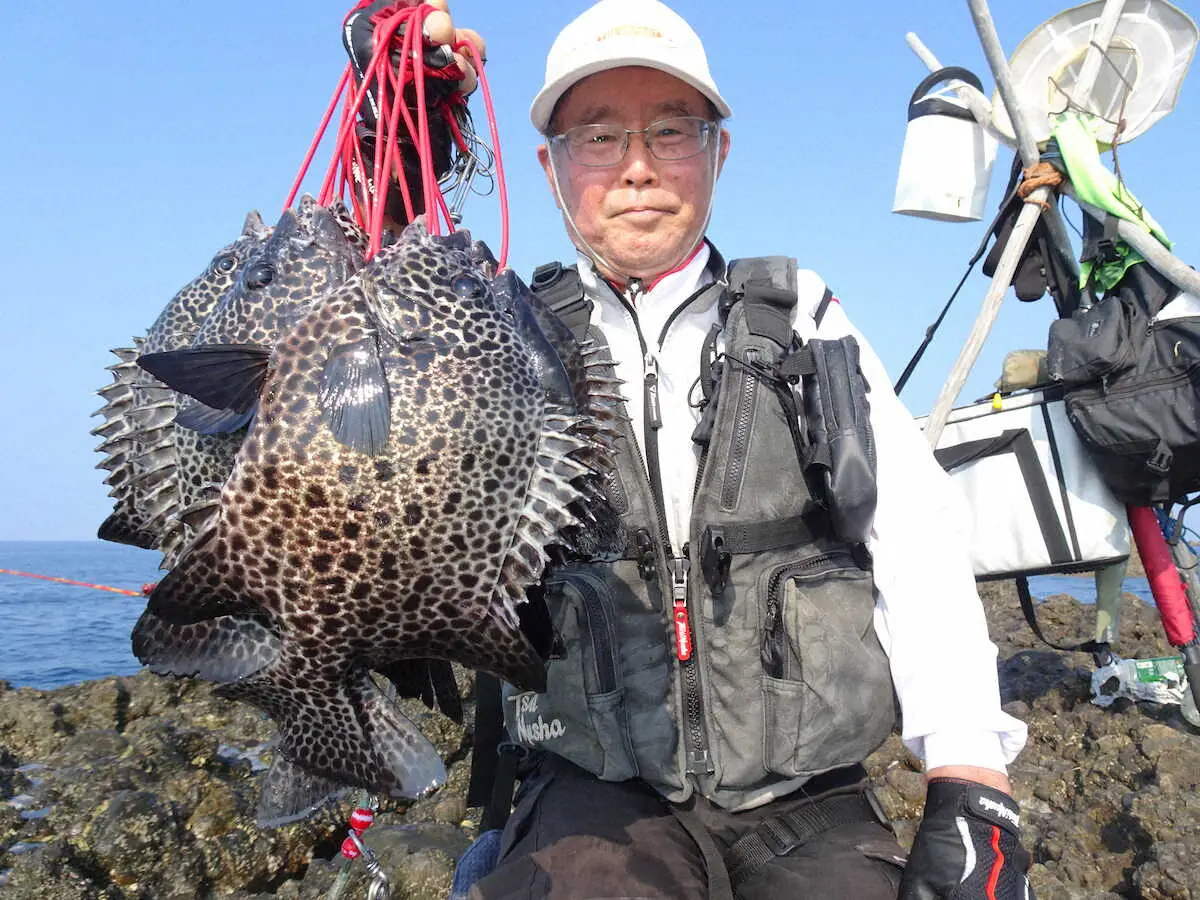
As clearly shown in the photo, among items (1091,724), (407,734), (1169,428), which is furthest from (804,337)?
(1091,724)

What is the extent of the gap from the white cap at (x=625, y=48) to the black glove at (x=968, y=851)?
2.26m

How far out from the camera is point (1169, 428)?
5.27 metres

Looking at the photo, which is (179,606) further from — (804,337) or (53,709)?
(53,709)

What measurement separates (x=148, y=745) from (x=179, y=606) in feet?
21.3

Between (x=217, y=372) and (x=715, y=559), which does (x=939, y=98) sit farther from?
(x=217, y=372)

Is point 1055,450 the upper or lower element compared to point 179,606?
upper

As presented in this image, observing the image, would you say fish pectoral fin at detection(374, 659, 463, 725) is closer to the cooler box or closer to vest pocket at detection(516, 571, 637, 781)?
vest pocket at detection(516, 571, 637, 781)

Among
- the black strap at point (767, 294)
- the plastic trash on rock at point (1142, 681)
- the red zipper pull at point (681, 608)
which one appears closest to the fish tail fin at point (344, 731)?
the red zipper pull at point (681, 608)

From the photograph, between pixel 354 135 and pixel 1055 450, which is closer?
pixel 354 135

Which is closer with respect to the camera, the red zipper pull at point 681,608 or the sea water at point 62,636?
the red zipper pull at point 681,608

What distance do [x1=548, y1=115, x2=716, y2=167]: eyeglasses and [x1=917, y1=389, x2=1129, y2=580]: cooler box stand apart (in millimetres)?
3645

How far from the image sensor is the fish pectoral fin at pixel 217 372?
153 cm

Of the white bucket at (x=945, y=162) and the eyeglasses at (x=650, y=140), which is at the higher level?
the white bucket at (x=945, y=162)

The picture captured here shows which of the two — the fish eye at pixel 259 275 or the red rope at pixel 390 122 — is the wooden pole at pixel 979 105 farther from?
the fish eye at pixel 259 275
